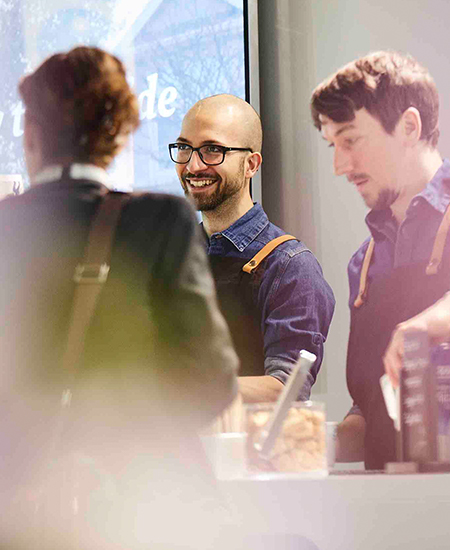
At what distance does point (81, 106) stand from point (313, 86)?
0.62 meters

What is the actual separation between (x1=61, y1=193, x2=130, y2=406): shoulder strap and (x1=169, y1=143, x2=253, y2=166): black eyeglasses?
40 centimetres

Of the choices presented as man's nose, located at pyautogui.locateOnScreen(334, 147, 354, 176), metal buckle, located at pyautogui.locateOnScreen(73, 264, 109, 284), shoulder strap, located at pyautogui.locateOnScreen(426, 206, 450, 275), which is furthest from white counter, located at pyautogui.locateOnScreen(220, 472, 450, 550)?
man's nose, located at pyautogui.locateOnScreen(334, 147, 354, 176)

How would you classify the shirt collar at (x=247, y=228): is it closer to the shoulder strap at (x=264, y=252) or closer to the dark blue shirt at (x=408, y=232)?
the shoulder strap at (x=264, y=252)

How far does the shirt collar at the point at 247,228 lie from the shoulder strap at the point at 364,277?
23 cm

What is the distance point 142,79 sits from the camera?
70.5 inches

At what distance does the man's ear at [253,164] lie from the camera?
1.85 metres

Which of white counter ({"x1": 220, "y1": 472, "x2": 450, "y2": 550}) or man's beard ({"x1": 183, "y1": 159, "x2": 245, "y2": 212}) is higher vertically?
man's beard ({"x1": 183, "y1": 159, "x2": 245, "y2": 212})

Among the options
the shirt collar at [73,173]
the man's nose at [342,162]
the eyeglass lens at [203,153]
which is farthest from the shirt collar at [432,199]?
the shirt collar at [73,173]

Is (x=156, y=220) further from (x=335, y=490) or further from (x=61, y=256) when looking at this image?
(x=335, y=490)

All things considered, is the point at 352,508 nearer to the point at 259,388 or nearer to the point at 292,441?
the point at 292,441

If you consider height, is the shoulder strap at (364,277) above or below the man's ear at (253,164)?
below

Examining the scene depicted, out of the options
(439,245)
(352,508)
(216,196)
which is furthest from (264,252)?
(352,508)

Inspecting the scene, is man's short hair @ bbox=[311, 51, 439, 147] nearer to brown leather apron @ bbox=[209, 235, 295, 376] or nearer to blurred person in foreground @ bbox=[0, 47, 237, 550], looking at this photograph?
brown leather apron @ bbox=[209, 235, 295, 376]

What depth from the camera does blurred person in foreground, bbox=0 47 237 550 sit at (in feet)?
4.50
